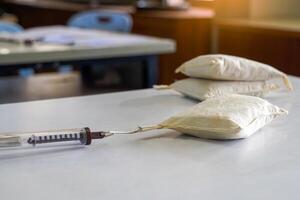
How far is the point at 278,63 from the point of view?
2768 mm

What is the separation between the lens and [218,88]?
114 centimetres

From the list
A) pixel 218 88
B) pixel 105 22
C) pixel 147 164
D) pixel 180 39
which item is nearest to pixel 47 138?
pixel 147 164

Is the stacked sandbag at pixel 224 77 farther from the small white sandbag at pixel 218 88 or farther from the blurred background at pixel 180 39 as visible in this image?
the blurred background at pixel 180 39

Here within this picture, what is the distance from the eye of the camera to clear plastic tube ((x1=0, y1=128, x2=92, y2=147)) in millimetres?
864

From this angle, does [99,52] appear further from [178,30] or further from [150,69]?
[178,30]

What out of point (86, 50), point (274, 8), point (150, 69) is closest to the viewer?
point (86, 50)

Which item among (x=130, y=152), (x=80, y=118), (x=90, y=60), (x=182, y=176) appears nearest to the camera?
(x=182, y=176)

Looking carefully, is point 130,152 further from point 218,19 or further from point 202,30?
point 202,30

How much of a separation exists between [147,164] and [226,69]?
0.39 metres

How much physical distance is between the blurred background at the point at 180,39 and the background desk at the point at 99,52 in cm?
6

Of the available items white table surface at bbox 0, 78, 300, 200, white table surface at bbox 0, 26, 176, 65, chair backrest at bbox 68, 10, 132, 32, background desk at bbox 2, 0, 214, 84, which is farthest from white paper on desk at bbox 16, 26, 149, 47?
white table surface at bbox 0, 78, 300, 200

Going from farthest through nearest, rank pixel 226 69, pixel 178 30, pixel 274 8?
pixel 178 30 < pixel 274 8 < pixel 226 69

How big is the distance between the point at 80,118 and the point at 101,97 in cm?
20

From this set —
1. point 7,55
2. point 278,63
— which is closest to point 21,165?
point 7,55
